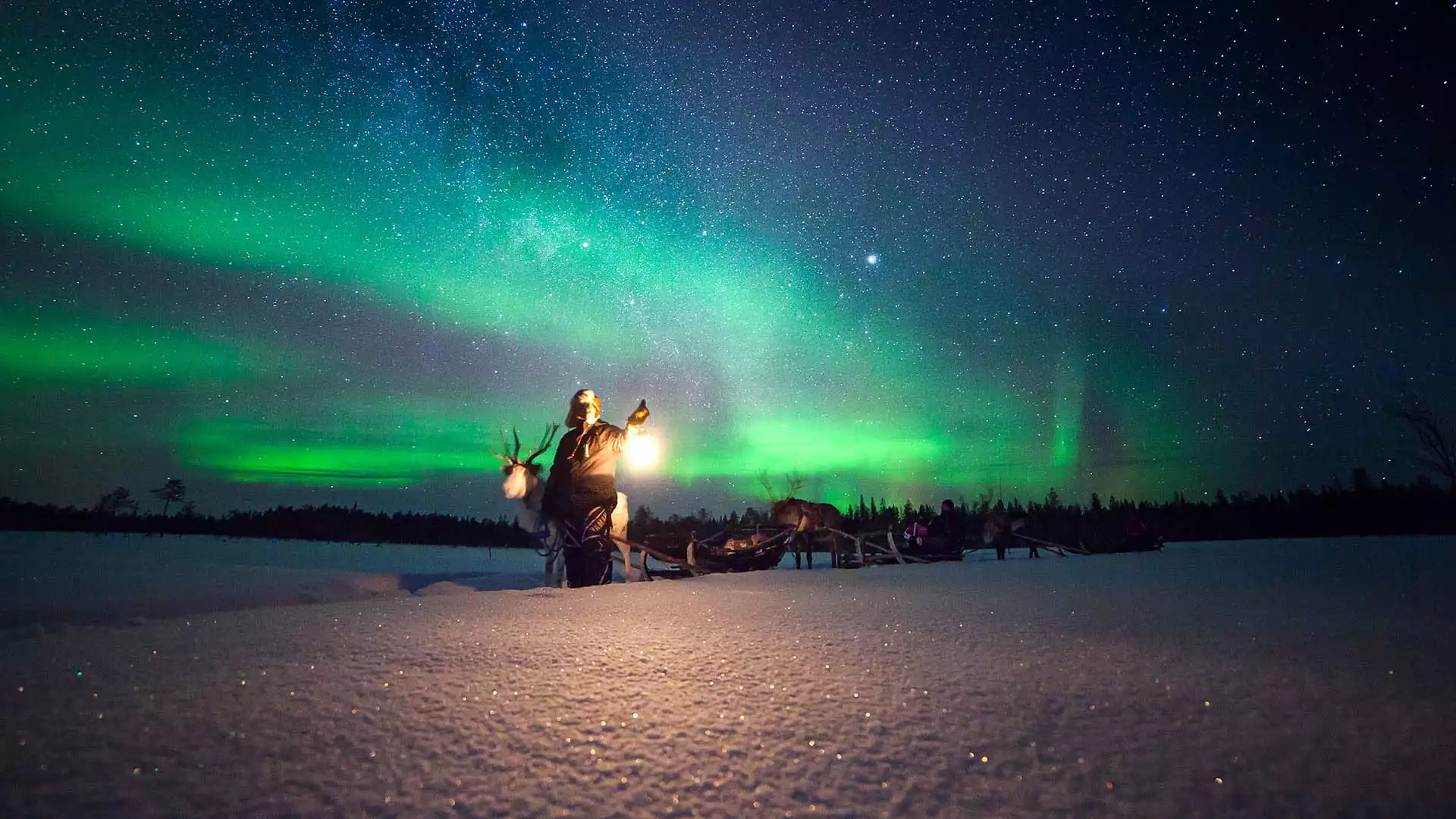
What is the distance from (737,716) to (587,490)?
5.92 meters

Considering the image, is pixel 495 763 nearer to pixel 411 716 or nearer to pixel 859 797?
pixel 411 716

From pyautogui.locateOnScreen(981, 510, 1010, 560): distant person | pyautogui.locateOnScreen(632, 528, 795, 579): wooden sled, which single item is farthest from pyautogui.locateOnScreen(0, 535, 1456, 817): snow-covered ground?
pyautogui.locateOnScreen(981, 510, 1010, 560): distant person

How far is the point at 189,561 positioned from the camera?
10.2 metres

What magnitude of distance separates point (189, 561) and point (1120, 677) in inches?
518

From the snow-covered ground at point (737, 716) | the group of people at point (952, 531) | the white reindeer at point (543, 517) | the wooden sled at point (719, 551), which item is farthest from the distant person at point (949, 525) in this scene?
the snow-covered ground at point (737, 716)

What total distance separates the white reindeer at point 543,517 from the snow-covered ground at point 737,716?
4.05 m

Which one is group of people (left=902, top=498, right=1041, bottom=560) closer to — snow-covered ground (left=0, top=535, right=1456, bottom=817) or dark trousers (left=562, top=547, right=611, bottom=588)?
dark trousers (left=562, top=547, right=611, bottom=588)

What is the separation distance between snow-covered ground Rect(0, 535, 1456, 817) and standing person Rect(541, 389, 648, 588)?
3.52 m

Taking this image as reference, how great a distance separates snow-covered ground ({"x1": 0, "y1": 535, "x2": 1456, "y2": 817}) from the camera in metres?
1.43

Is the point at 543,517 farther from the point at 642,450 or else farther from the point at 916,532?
the point at 916,532

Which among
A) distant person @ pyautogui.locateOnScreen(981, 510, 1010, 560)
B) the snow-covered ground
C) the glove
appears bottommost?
distant person @ pyautogui.locateOnScreen(981, 510, 1010, 560)

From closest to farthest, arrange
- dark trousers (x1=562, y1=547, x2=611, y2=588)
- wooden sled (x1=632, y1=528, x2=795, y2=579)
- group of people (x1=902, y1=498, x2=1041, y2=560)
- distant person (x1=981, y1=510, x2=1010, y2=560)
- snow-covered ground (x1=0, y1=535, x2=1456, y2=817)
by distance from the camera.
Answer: snow-covered ground (x1=0, y1=535, x2=1456, y2=817)
dark trousers (x1=562, y1=547, x2=611, y2=588)
wooden sled (x1=632, y1=528, x2=795, y2=579)
group of people (x1=902, y1=498, x2=1041, y2=560)
distant person (x1=981, y1=510, x2=1010, y2=560)

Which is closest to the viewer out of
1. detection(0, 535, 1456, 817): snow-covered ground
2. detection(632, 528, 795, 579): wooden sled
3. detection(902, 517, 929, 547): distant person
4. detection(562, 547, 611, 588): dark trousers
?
detection(0, 535, 1456, 817): snow-covered ground

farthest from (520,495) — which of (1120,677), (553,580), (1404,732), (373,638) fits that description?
(1404,732)
